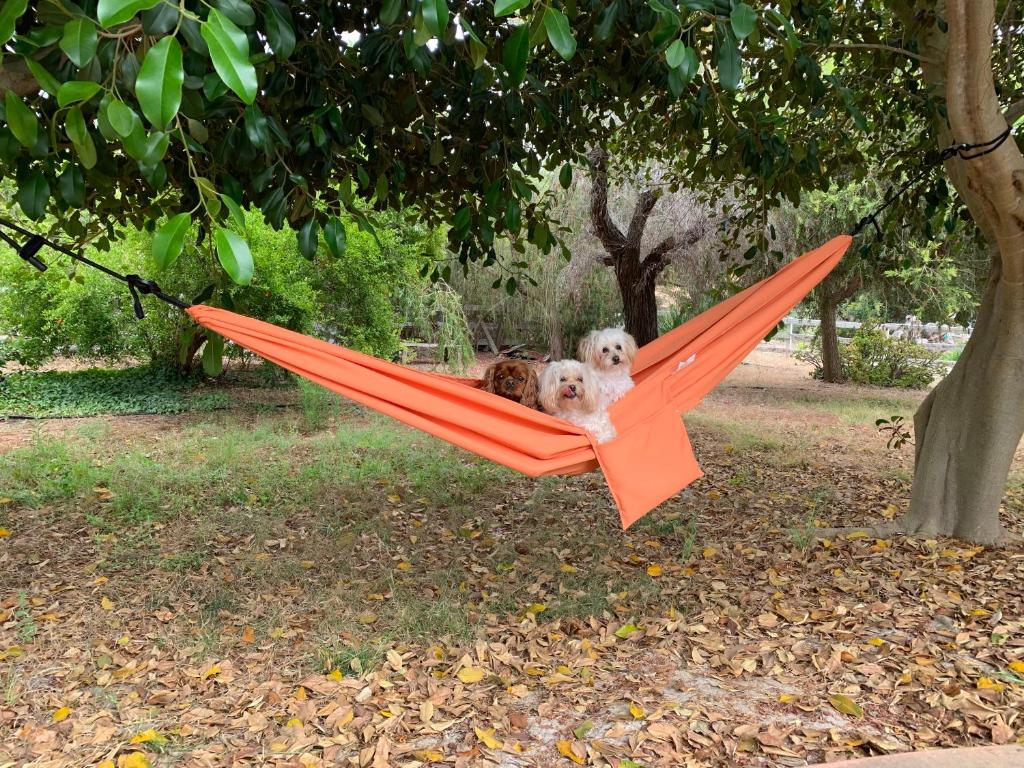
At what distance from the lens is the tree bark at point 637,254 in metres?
6.28

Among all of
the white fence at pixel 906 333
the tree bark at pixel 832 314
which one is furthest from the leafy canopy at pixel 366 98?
the white fence at pixel 906 333

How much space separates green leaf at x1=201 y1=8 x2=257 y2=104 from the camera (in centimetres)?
75

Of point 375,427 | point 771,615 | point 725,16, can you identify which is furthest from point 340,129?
point 375,427

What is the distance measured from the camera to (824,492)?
368 cm

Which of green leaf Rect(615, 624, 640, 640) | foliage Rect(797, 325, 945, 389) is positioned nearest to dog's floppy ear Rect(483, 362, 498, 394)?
green leaf Rect(615, 624, 640, 640)

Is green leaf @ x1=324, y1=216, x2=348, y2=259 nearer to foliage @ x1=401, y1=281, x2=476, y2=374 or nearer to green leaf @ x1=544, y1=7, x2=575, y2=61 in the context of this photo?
green leaf @ x1=544, y1=7, x2=575, y2=61

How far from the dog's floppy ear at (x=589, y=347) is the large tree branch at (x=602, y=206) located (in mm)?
3104

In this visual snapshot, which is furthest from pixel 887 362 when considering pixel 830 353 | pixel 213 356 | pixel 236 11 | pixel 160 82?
pixel 160 82

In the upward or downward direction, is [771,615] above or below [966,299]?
below

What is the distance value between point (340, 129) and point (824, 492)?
9.60 ft

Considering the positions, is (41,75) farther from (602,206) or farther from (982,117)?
(602,206)

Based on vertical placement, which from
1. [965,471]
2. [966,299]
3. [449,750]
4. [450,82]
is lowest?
[449,750]

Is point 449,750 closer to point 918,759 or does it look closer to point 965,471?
point 918,759

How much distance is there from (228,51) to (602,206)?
5.66m
